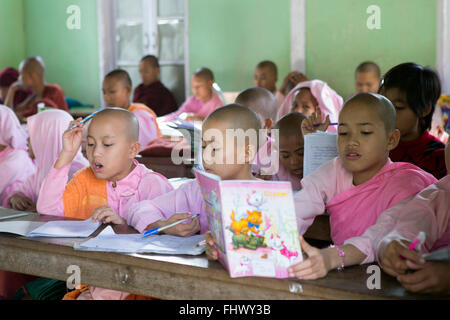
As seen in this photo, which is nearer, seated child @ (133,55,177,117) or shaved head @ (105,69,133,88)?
shaved head @ (105,69,133,88)

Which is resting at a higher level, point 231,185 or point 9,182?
point 231,185

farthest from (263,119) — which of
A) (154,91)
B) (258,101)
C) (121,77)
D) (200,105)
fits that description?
(154,91)

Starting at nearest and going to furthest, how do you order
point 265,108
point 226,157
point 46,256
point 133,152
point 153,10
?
point 46,256
point 226,157
point 133,152
point 265,108
point 153,10

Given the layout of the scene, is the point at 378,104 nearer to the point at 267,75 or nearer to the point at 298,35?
the point at 267,75

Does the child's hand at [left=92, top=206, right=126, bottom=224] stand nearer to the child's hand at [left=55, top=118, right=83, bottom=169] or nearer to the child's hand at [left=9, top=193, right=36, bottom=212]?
the child's hand at [left=55, top=118, right=83, bottom=169]

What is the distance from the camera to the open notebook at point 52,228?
5.82 feet

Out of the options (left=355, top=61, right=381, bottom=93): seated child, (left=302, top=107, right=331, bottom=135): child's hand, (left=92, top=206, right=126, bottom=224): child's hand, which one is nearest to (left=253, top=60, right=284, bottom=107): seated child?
(left=355, top=61, right=381, bottom=93): seated child

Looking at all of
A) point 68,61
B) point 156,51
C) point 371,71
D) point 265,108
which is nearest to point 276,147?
point 265,108

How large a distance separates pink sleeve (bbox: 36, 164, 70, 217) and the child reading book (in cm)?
104

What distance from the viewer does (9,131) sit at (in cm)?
335

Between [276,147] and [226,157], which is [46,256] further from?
[276,147]

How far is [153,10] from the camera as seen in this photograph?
7273 millimetres

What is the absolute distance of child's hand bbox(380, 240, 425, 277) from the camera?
4.30 ft
